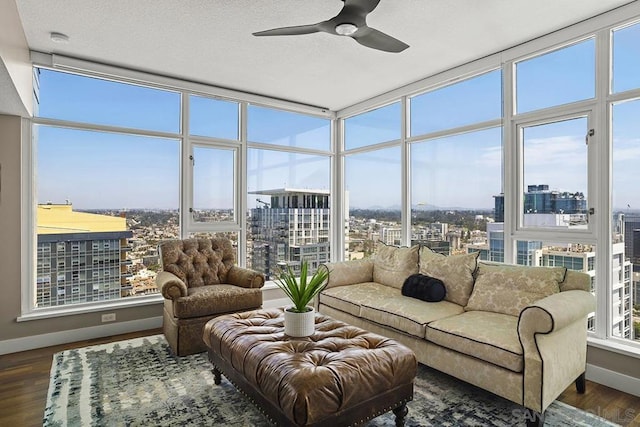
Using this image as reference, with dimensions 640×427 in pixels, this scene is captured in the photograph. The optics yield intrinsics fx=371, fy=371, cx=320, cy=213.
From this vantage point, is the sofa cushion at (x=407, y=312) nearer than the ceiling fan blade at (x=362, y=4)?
No

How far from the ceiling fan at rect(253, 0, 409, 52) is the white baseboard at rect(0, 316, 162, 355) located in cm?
325

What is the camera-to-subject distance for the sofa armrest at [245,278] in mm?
3762

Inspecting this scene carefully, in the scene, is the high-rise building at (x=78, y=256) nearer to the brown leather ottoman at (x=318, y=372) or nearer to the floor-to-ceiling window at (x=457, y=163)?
the brown leather ottoman at (x=318, y=372)

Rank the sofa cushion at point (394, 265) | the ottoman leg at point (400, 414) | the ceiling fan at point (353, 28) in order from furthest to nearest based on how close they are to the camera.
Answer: the sofa cushion at point (394, 265), the ceiling fan at point (353, 28), the ottoman leg at point (400, 414)

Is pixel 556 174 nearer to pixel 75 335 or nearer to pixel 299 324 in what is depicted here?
pixel 299 324

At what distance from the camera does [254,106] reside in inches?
197

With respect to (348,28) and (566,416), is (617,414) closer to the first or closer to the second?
(566,416)

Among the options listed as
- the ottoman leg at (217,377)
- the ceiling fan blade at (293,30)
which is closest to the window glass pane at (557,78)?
the ceiling fan blade at (293,30)

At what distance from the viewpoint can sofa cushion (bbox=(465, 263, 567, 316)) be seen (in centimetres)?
276

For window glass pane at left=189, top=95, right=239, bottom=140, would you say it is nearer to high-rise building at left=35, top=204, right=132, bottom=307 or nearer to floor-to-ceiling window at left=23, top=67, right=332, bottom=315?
floor-to-ceiling window at left=23, top=67, right=332, bottom=315

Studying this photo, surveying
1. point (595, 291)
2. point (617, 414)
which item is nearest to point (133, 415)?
point (617, 414)

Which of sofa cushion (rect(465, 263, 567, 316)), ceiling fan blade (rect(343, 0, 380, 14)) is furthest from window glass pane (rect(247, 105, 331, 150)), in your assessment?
sofa cushion (rect(465, 263, 567, 316))

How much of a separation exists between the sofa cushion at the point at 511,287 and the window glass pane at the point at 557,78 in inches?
59.4

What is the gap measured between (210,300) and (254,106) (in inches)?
109
